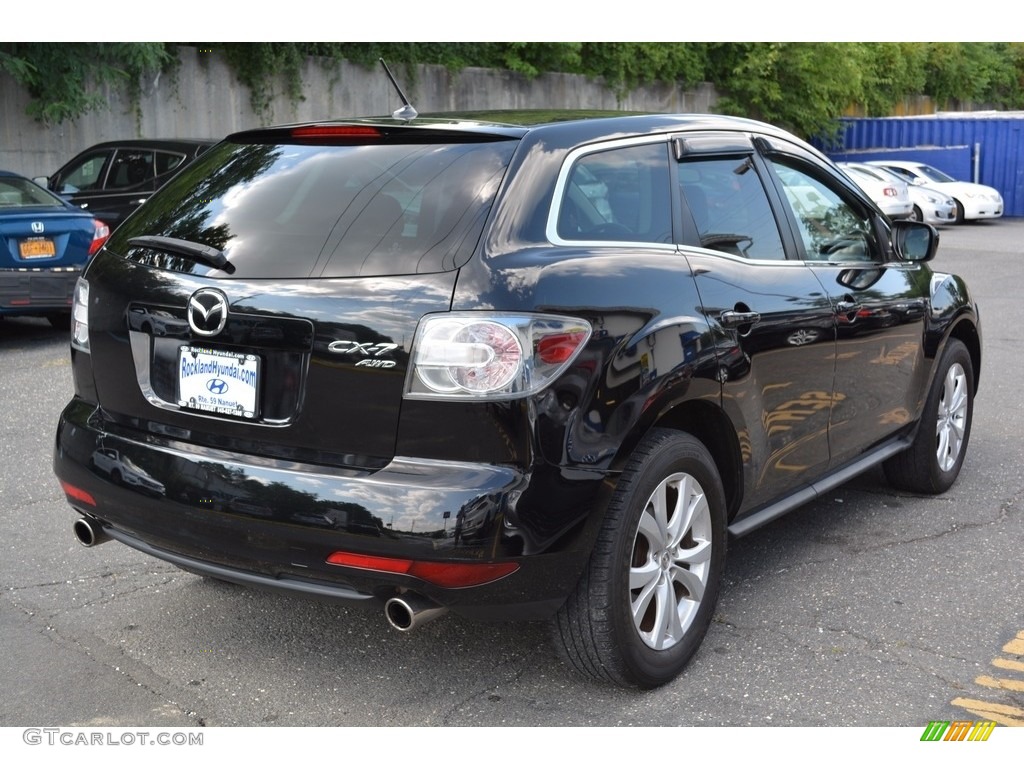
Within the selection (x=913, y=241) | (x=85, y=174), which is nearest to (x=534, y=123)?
(x=913, y=241)

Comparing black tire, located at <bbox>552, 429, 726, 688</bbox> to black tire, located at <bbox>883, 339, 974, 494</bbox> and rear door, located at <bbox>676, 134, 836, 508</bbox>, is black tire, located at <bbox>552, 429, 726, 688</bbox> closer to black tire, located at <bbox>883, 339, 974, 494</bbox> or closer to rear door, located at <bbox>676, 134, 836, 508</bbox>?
rear door, located at <bbox>676, 134, 836, 508</bbox>

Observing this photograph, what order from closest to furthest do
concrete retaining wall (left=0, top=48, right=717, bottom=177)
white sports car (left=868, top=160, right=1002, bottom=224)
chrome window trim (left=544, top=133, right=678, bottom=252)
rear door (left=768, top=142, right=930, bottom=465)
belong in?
1. chrome window trim (left=544, top=133, right=678, bottom=252)
2. rear door (left=768, top=142, right=930, bottom=465)
3. concrete retaining wall (left=0, top=48, right=717, bottom=177)
4. white sports car (left=868, top=160, right=1002, bottom=224)

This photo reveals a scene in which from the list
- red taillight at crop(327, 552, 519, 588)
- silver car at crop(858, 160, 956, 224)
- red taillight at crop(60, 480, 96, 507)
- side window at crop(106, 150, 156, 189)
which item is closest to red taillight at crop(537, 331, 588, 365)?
red taillight at crop(327, 552, 519, 588)

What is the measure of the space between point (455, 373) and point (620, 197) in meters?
1.00

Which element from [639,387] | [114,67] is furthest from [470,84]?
[639,387]

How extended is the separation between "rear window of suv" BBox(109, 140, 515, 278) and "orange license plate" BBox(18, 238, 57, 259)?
21.1 ft

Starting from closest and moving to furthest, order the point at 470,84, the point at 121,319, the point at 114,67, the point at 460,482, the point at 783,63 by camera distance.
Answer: the point at 460,482 < the point at 121,319 < the point at 114,67 < the point at 470,84 < the point at 783,63

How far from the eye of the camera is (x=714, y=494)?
3.92 meters

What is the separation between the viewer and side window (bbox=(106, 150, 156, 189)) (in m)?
12.7

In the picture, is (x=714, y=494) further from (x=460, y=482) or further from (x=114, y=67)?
(x=114, y=67)

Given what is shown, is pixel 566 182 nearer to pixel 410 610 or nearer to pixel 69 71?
pixel 410 610

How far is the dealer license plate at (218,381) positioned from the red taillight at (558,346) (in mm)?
788

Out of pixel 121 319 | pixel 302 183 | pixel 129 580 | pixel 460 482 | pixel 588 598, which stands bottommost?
pixel 129 580

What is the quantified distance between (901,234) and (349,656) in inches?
119
